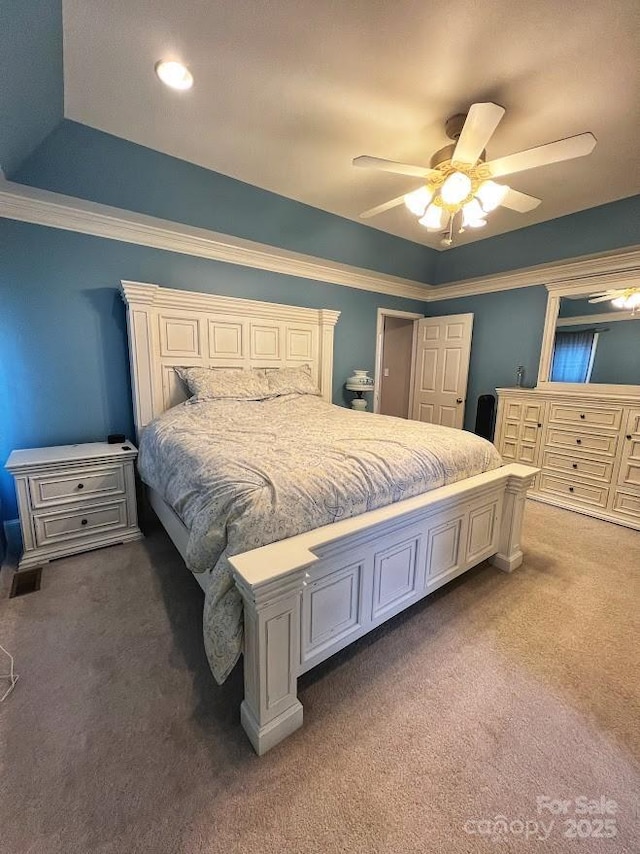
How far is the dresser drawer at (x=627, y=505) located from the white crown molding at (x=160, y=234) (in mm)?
3274

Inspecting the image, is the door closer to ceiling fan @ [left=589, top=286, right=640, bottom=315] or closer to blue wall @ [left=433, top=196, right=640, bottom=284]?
blue wall @ [left=433, top=196, right=640, bottom=284]

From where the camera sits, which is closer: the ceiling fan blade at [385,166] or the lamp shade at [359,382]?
the ceiling fan blade at [385,166]

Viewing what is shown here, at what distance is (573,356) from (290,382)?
9.46 ft

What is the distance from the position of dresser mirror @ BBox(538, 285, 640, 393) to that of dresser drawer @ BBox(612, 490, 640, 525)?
3.06 feet

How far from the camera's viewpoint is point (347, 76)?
173 cm

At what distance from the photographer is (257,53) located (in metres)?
1.61

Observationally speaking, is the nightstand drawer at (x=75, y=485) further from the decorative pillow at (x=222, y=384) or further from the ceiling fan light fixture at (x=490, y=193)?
the ceiling fan light fixture at (x=490, y=193)

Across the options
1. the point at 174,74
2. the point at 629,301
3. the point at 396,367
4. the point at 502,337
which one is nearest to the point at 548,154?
the point at 174,74

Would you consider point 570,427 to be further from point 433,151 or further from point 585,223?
point 433,151

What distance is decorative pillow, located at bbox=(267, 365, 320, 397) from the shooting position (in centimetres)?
328

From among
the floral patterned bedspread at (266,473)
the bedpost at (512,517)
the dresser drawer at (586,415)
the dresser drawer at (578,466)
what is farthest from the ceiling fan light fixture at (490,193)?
the dresser drawer at (578,466)

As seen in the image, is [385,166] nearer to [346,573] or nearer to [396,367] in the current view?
[346,573]

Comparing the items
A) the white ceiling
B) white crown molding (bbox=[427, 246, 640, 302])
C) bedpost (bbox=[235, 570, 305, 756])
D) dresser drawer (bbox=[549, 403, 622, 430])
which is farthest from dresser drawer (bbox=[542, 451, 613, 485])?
bedpost (bbox=[235, 570, 305, 756])

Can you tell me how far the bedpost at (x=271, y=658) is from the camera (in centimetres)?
112
